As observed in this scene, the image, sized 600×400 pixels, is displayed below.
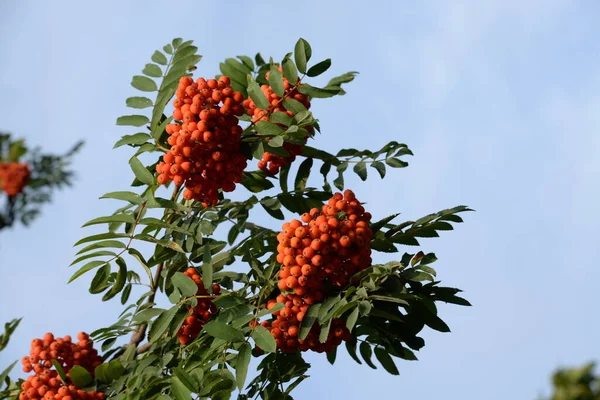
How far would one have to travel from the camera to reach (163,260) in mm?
4461

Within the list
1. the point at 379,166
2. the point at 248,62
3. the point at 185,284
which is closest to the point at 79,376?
the point at 185,284

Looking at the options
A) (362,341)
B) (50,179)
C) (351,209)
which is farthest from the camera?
(362,341)

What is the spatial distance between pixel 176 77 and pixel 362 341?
5.64ft

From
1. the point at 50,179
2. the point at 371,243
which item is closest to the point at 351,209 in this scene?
the point at 371,243

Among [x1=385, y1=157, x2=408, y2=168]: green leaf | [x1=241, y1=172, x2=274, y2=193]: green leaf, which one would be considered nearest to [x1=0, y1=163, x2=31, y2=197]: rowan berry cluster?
[x1=241, y1=172, x2=274, y2=193]: green leaf

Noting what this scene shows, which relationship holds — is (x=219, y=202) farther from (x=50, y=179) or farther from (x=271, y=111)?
(x=50, y=179)

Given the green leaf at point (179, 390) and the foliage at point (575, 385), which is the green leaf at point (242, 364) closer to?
the green leaf at point (179, 390)

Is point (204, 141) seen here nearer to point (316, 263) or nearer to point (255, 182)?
point (255, 182)

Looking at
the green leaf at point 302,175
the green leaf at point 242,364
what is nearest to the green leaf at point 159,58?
the green leaf at point 302,175

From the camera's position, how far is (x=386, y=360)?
4.25 m

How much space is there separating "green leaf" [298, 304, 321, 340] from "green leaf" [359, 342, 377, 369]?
0.54 metres

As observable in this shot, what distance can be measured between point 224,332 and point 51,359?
1112 mm

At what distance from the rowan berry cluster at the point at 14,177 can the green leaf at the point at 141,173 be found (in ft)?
3.71

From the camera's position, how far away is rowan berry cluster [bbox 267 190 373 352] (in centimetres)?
381
